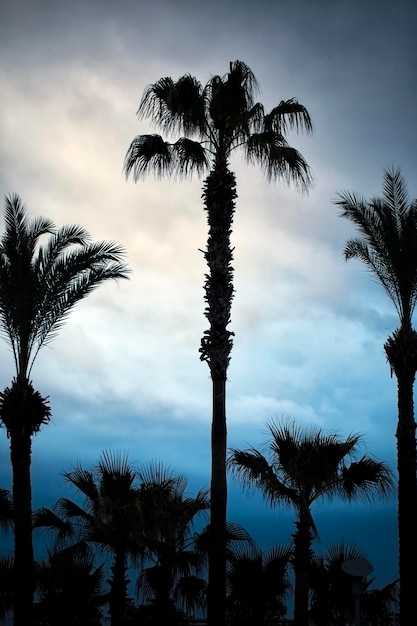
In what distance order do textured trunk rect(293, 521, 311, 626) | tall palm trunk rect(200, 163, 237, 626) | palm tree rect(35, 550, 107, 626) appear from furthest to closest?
palm tree rect(35, 550, 107, 626) < textured trunk rect(293, 521, 311, 626) < tall palm trunk rect(200, 163, 237, 626)

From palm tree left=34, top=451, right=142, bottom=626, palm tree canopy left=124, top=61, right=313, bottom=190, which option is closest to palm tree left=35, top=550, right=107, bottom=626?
palm tree left=34, top=451, right=142, bottom=626

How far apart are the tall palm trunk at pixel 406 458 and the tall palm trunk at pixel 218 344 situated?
5.34 meters

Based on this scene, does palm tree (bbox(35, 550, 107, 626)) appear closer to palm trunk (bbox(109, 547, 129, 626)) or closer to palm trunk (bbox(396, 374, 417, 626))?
palm trunk (bbox(109, 547, 129, 626))

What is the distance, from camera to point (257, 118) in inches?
782

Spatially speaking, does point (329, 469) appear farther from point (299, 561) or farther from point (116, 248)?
point (116, 248)

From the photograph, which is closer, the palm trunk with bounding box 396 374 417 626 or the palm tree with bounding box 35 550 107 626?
the palm trunk with bounding box 396 374 417 626

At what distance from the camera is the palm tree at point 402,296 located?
19781 mm

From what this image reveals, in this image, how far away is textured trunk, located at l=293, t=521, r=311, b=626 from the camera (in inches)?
755

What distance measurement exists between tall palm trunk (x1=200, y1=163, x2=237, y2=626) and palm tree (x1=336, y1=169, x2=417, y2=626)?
534 centimetres

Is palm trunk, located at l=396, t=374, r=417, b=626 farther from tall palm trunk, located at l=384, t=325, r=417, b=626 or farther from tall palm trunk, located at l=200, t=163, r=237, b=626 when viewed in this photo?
tall palm trunk, located at l=200, t=163, r=237, b=626

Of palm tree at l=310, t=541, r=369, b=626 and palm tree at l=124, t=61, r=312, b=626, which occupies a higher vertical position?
palm tree at l=124, t=61, r=312, b=626

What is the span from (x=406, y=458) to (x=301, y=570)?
12.9 ft

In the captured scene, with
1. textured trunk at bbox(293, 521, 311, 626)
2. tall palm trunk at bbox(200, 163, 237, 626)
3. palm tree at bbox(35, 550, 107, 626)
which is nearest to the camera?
tall palm trunk at bbox(200, 163, 237, 626)

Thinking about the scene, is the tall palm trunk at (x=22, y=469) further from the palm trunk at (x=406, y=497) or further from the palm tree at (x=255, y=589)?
the palm trunk at (x=406, y=497)
